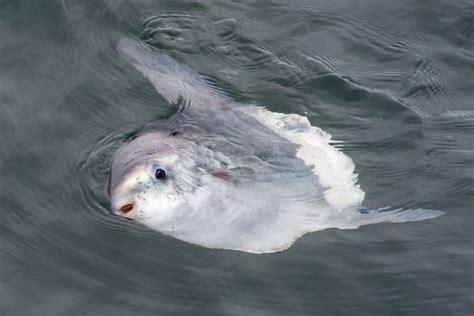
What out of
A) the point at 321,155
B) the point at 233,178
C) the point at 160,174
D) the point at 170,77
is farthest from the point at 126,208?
the point at 170,77

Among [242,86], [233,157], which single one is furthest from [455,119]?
[233,157]

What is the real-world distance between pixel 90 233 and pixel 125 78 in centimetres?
173

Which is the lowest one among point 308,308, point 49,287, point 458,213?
point 49,287

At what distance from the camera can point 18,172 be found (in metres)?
4.75

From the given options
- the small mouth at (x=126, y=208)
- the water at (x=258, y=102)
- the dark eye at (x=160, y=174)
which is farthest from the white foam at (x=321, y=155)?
the small mouth at (x=126, y=208)

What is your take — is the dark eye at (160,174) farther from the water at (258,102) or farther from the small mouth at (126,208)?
the water at (258,102)

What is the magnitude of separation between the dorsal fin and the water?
10 cm

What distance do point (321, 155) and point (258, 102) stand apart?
867mm

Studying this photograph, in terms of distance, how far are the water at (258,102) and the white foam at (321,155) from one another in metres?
0.12

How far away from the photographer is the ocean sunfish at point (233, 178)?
375 centimetres

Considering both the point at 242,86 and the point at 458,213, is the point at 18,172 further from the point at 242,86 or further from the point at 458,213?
the point at 458,213

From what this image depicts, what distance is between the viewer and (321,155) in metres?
4.91

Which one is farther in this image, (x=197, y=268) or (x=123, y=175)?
(x=197, y=268)

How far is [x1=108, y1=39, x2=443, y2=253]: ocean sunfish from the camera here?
3.75 m
